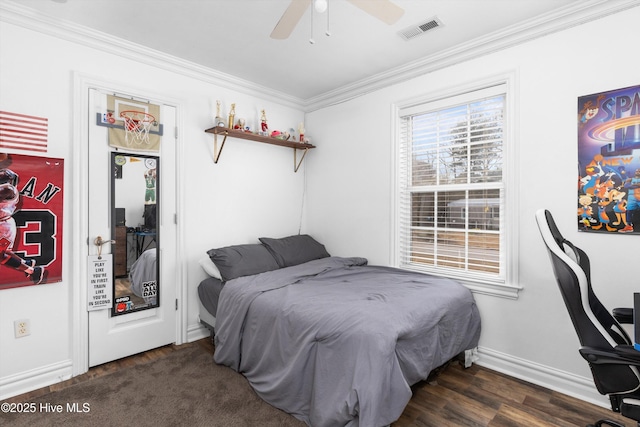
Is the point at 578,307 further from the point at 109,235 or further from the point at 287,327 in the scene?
the point at 109,235

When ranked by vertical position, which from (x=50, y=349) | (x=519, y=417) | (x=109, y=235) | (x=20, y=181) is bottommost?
(x=519, y=417)

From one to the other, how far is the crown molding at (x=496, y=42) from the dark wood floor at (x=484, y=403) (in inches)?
101

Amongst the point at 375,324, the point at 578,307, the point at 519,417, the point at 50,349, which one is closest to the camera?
the point at 578,307

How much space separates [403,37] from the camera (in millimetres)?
2650

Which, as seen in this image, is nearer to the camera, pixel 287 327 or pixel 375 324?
pixel 375 324

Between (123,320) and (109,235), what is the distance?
2.39 ft

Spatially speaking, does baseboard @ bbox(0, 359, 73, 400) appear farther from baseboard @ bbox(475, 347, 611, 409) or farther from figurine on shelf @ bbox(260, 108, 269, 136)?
baseboard @ bbox(475, 347, 611, 409)

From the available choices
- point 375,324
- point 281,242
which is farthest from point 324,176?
point 375,324

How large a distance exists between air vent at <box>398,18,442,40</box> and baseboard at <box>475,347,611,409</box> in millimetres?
2573

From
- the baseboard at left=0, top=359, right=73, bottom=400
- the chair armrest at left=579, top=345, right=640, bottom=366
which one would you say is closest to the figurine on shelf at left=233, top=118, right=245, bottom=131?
the baseboard at left=0, top=359, right=73, bottom=400

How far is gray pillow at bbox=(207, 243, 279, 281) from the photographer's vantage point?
114 inches

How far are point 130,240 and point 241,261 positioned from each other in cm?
94

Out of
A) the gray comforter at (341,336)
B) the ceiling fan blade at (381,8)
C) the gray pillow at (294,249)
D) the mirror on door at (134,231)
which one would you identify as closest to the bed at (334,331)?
the gray comforter at (341,336)

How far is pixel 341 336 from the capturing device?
5.89ft
